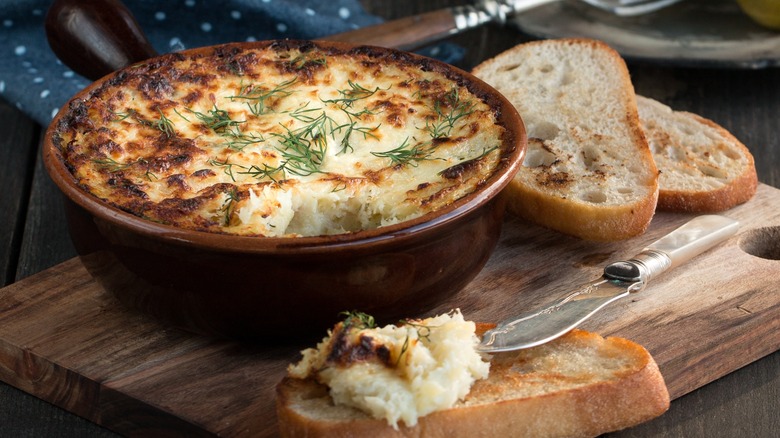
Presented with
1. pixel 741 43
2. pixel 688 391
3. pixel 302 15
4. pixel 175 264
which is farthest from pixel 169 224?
pixel 741 43

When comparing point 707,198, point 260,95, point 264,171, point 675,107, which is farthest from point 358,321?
point 675,107

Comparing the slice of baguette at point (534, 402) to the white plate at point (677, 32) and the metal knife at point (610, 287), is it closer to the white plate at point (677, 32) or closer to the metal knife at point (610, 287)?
the metal knife at point (610, 287)

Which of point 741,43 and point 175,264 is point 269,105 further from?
point 741,43

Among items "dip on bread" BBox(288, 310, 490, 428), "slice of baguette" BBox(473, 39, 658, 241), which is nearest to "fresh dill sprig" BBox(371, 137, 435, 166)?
"slice of baguette" BBox(473, 39, 658, 241)

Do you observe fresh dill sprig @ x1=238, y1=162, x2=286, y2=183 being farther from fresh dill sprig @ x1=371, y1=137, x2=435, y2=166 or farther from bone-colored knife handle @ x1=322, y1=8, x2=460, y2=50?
bone-colored knife handle @ x1=322, y1=8, x2=460, y2=50

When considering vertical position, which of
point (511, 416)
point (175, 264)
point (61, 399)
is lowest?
point (61, 399)

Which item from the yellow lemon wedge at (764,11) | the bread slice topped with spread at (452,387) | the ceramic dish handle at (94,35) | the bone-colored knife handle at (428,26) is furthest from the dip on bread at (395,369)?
the yellow lemon wedge at (764,11)
